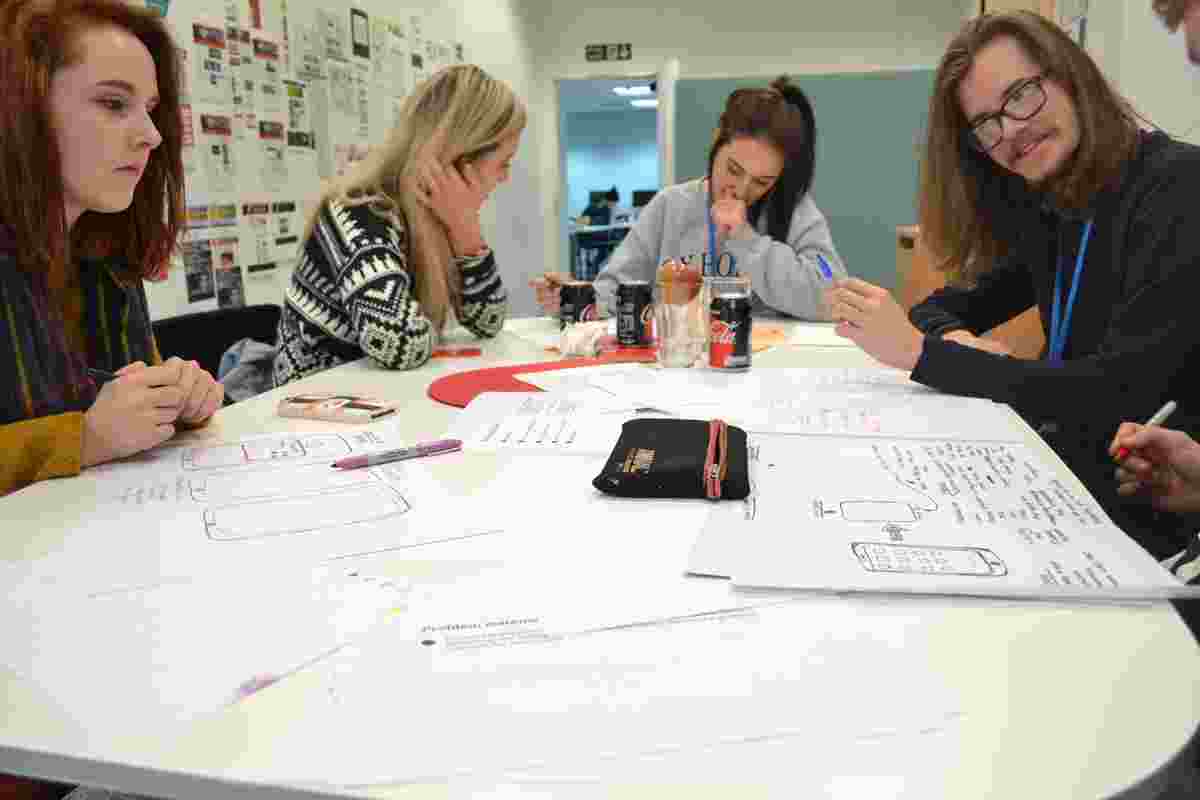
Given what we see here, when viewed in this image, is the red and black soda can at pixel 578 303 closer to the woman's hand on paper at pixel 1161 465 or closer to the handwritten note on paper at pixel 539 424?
the handwritten note on paper at pixel 539 424

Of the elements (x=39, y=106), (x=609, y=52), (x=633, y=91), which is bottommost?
(x=39, y=106)

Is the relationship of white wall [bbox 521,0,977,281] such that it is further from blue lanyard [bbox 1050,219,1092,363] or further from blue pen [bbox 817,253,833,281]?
blue lanyard [bbox 1050,219,1092,363]

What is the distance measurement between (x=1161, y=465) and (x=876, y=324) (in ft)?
1.41

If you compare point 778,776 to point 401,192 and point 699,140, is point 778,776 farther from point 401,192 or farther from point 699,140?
point 699,140

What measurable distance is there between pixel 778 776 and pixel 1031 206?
4.31 ft

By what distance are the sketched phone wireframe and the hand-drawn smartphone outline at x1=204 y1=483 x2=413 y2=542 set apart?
416mm

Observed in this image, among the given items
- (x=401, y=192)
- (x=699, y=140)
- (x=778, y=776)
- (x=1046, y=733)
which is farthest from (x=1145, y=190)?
(x=699, y=140)

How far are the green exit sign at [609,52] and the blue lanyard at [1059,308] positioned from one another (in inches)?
197

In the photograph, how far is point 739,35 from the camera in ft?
18.8

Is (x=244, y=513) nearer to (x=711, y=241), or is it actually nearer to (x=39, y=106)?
(x=39, y=106)

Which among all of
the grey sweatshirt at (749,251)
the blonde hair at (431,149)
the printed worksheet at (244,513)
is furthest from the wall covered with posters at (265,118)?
the printed worksheet at (244,513)

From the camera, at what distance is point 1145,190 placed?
1192mm

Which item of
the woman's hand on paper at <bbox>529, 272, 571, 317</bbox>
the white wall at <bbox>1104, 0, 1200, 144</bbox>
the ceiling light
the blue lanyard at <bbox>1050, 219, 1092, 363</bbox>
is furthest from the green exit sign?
the blue lanyard at <bbox>1050, 219, 1092, 363</bbox>

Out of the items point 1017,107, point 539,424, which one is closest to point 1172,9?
point 1017,107
